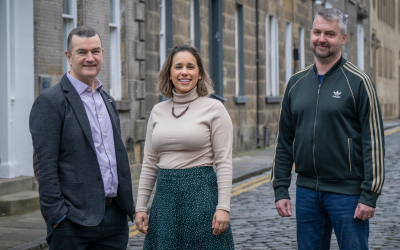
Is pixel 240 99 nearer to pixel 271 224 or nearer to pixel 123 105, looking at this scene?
pixel 123 105

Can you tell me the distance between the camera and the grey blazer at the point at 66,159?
373cm

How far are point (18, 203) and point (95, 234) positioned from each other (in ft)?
17.3

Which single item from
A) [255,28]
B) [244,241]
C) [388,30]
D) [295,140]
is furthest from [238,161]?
[388,30]

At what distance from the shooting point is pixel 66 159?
3.82 m

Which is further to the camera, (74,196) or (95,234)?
(95,234)

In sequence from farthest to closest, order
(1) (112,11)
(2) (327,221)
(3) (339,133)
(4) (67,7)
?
(1) (112,11)
(4) (67,7)
(2) (327,221)
(3) (339,133)

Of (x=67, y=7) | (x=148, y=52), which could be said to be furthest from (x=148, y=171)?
(x=148, y=52)

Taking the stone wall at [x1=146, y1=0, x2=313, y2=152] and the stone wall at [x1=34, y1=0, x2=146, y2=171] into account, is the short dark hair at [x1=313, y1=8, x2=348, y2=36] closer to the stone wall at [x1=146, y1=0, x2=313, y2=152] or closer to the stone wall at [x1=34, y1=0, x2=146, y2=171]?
the stone wall at [x1=34, y1=0, x2=146, y2=171]

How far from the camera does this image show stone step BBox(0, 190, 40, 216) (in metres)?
8.79

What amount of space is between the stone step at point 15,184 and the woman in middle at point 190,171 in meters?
5.82

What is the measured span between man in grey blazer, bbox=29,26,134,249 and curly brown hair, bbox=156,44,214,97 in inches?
14.6

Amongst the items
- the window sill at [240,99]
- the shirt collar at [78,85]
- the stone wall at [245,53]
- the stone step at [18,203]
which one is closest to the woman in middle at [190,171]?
the shirt collar at [78,85]

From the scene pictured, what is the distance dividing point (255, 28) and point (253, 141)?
326cm

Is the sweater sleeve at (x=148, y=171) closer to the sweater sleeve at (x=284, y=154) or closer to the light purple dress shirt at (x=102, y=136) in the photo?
the light purple dress shirt at (x=102, y=136)
